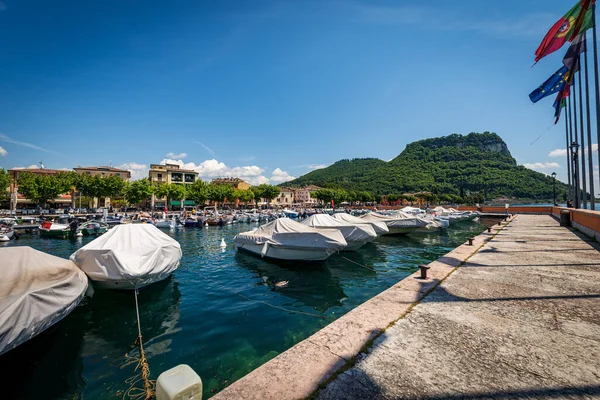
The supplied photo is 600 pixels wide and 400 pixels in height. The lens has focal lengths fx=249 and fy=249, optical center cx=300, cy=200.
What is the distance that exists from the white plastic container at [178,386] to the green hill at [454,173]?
5521 inches

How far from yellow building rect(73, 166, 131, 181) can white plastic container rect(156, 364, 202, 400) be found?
3676 inches

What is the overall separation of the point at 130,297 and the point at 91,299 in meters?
1.28

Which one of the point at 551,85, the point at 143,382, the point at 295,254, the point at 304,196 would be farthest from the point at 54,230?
the point at 304,196

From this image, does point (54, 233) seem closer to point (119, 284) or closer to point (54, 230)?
point (54, 230)

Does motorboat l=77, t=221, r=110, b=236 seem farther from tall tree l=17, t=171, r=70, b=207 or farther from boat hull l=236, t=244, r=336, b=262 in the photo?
tall tree l=17, t=171, r=70, b=207

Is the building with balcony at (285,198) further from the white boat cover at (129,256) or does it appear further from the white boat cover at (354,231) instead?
the white boat cover at (129,256)

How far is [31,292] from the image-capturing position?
4.85m

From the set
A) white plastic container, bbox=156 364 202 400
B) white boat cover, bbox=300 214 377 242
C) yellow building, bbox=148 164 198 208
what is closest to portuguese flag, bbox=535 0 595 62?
white boat cover, bbox=300 214 377 242

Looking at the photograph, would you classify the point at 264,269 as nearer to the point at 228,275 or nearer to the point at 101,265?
the point at 228,275

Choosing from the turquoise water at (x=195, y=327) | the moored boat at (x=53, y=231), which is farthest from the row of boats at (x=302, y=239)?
the moored boat at (x=53, y=231)

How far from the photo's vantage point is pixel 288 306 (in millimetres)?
8461

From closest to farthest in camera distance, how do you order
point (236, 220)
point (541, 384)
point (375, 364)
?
1. point (541, 384)
2. point (375, 364)
3. point (236, 220)

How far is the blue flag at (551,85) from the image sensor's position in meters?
18.0

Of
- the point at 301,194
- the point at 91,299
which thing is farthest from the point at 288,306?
the point at 301,194
